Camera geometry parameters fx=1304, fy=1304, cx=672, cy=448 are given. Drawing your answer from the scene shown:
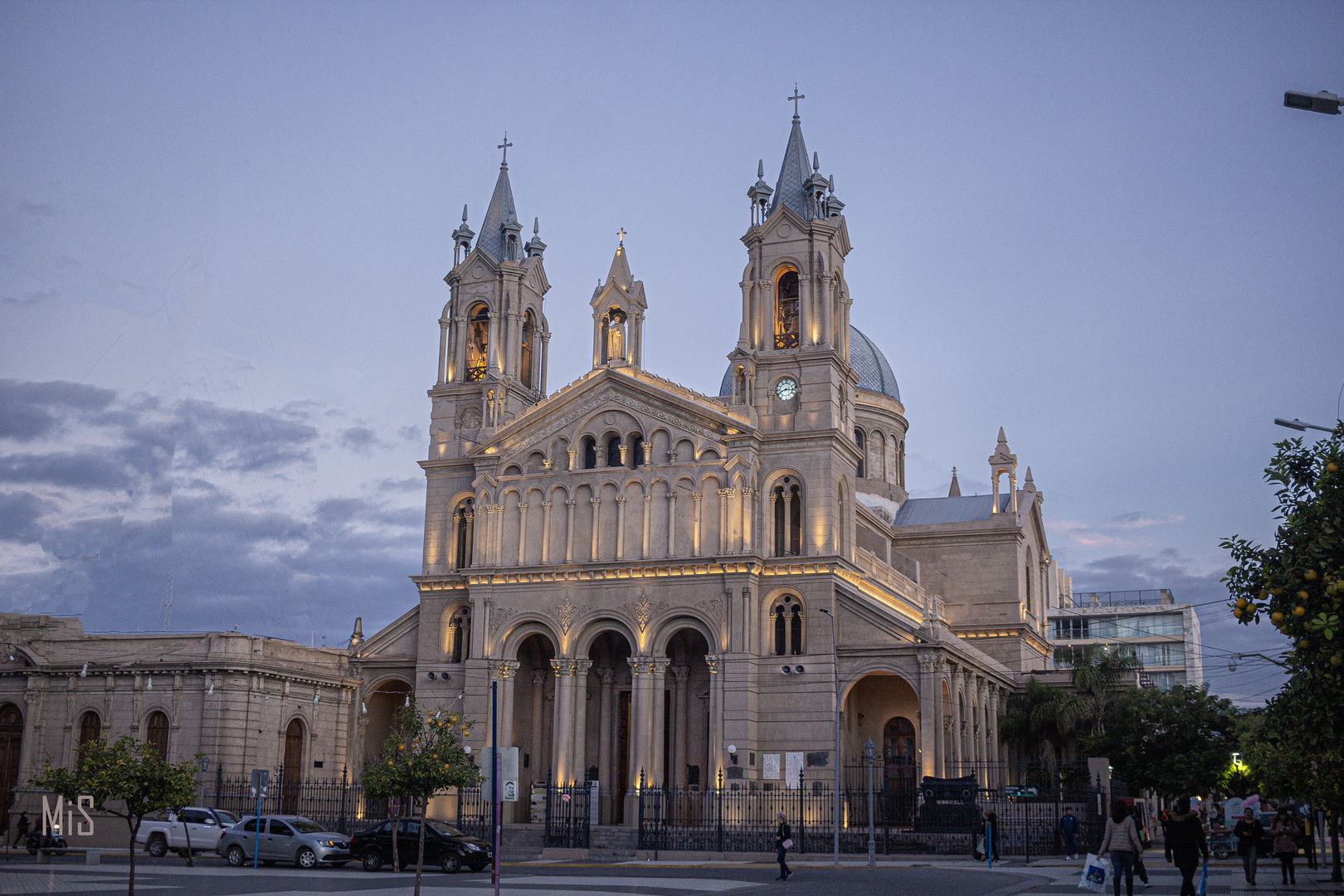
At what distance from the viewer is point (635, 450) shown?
56938 millimetres

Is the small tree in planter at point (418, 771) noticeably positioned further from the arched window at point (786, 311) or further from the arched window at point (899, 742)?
the arched window at point (786, 311)

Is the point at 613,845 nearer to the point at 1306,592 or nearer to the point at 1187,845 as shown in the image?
the point at 1187,845

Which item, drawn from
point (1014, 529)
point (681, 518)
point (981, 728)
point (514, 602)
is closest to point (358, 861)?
point (514, 602)

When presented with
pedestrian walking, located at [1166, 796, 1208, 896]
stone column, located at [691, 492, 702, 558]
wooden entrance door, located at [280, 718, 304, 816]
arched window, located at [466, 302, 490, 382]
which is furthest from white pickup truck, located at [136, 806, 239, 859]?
pedestrian walking, located at [1166, 796, 1208, 896]

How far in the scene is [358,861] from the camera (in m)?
42.0

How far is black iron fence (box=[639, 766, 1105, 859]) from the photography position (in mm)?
42125

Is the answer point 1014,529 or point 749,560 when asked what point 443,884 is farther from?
point 1014,529

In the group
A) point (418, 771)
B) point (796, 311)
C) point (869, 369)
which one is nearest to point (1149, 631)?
point (869, 369)

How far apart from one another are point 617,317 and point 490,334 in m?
6.75

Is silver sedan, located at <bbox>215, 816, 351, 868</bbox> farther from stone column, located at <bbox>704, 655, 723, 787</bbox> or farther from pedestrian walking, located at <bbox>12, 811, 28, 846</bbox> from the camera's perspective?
stone column, located at <bbox>704, 655, 723, 787</bbox>

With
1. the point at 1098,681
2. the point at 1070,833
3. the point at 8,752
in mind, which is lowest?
the point at 1070,833

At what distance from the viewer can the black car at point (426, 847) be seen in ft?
123

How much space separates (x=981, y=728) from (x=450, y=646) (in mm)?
23852

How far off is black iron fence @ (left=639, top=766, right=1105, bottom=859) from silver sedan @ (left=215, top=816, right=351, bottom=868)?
9572 millimetres
